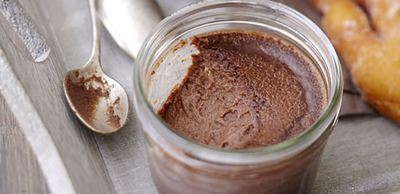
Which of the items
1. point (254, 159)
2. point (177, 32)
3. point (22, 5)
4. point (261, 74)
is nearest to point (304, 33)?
point (261, 74)

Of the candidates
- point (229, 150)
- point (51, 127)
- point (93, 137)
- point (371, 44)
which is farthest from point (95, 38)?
point (371, 44)

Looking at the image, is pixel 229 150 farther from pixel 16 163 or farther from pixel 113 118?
pixel 16 163

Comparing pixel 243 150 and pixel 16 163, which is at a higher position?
pixel 243 150

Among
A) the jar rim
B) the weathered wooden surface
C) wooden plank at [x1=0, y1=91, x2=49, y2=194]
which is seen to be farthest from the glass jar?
wooden plank at [x1=0, y1=91, x2=49, y2=194]

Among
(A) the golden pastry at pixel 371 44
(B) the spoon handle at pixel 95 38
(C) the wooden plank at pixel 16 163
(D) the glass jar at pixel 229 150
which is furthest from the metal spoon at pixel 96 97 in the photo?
(A) the golden pastry at pixel 371 44

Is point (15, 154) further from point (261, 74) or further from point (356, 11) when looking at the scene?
point (356, 11)

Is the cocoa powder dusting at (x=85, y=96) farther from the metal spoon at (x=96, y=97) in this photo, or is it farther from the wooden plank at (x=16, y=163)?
the wooden plank at (x=16, y=163)
